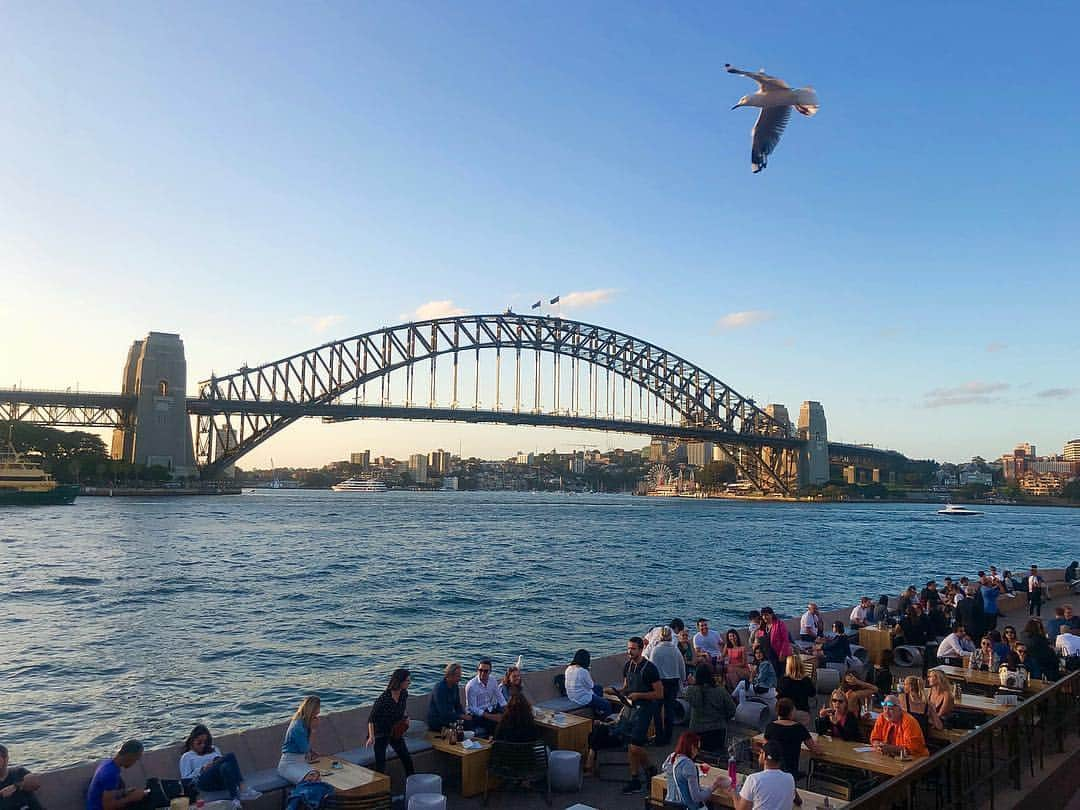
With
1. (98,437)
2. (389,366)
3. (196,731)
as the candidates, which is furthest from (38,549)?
(98,437)

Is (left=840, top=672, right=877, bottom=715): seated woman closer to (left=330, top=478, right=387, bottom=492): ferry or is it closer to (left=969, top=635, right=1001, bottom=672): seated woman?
(left=969, top=635, right=1001, bottom=672): seated woman

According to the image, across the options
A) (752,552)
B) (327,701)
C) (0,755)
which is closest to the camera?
(0,755)

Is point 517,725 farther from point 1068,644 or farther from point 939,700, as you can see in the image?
point 1068,644

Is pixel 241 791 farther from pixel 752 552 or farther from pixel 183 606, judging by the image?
pixel 752 552

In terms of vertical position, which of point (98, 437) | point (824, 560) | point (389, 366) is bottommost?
point (824, 560)

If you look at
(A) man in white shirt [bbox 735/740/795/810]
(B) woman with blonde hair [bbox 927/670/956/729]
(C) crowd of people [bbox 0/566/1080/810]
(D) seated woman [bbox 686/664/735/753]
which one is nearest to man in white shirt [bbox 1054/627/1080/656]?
(C) crowd of people [bbox 0/566/1080/810]

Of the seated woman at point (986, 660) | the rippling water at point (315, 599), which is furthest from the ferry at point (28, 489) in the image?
the seated woman at point (986, 660)
